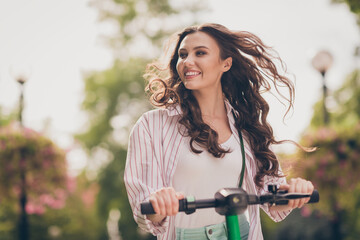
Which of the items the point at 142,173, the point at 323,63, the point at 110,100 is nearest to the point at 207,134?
the point at 142,173

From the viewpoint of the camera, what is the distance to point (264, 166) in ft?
8.63

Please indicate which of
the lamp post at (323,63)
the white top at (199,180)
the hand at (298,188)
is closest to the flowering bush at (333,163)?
the lamp post at (323,63)

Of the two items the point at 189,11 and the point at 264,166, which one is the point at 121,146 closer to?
the point at 189,11

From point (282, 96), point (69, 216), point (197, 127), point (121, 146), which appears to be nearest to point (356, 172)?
point (282, 96)

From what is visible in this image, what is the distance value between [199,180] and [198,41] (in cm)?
84

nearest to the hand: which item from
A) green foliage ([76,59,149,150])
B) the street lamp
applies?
the street lamp

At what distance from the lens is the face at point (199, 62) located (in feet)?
8.36

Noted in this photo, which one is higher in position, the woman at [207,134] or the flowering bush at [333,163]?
the woman at [207,134]

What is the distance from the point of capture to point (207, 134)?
2.48 m

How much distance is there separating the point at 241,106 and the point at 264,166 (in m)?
0.47

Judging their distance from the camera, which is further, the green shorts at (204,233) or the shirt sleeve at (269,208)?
the shirt sleeve at (269,208)

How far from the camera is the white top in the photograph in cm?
238

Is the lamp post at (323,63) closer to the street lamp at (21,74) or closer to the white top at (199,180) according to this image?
the street lamp at (21,74)

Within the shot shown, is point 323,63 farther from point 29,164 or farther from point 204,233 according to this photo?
point 204,233
